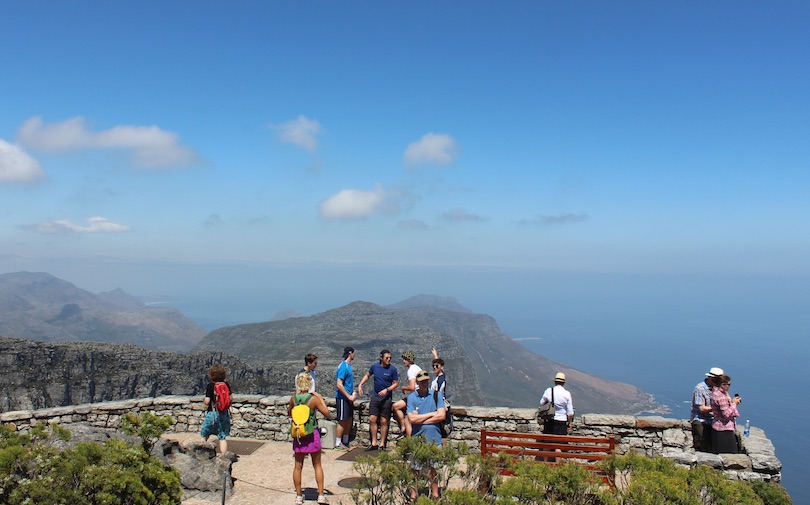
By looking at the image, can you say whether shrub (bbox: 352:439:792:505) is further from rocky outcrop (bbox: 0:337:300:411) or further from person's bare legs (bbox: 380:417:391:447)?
rocky outcrop (bbox: 0:337:300:411)

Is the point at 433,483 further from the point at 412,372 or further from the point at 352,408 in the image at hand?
the point at 352,408

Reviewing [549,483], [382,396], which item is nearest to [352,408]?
[382,396]

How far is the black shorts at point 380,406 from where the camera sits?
10922 mm

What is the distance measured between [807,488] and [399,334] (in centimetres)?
13046

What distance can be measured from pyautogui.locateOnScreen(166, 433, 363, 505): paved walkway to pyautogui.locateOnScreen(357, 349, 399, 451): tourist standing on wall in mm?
827

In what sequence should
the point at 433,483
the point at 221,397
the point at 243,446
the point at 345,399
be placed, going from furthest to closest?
the point at 243,446, the point at 345,399, the point at 221,397, the point at 433,483

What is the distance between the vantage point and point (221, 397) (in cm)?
941

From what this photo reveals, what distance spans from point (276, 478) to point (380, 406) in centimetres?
251

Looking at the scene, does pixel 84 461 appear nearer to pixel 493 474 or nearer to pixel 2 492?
pixel 2 492

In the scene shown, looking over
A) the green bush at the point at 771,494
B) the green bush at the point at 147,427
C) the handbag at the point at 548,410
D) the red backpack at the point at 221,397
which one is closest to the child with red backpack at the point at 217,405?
the red backpack at the point at 221,397

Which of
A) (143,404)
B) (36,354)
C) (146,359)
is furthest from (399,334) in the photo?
(143,404)

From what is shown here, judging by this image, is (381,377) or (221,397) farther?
(381,377)

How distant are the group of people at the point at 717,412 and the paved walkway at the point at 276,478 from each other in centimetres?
681

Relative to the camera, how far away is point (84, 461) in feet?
19.9
